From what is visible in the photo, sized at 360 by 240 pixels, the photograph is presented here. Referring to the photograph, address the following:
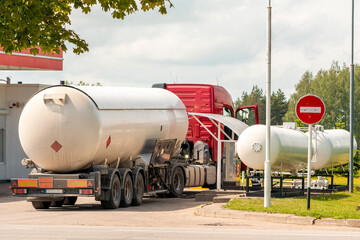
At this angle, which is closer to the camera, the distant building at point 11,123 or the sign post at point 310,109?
the sign post at point 310,109

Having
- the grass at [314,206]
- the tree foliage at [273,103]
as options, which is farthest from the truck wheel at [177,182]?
the tree foliage at [273,103]

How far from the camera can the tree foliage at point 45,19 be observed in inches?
793

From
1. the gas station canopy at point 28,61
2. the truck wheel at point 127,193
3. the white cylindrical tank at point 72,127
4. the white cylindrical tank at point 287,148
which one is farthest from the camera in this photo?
the gas station canopy at point 28,61

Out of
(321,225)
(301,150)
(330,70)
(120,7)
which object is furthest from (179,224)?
(330,70)

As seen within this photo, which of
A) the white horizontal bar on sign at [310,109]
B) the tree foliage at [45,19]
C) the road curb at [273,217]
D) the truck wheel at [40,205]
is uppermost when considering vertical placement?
the tree foliage at [45,19]

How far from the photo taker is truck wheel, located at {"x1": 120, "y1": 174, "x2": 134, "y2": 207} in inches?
925

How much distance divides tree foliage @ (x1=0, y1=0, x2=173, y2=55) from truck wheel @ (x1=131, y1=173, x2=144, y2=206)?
4.30m

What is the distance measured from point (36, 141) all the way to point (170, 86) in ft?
33.7

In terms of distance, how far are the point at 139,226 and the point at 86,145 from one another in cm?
482

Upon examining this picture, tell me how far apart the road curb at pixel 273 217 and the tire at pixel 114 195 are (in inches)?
104

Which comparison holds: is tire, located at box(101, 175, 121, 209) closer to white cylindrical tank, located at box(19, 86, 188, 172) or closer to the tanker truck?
the tanker truck

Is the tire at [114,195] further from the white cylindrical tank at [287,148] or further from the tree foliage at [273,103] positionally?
the tree foliage at [273,103]

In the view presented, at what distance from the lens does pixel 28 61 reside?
36.4m

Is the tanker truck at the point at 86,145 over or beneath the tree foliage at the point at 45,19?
beneath
